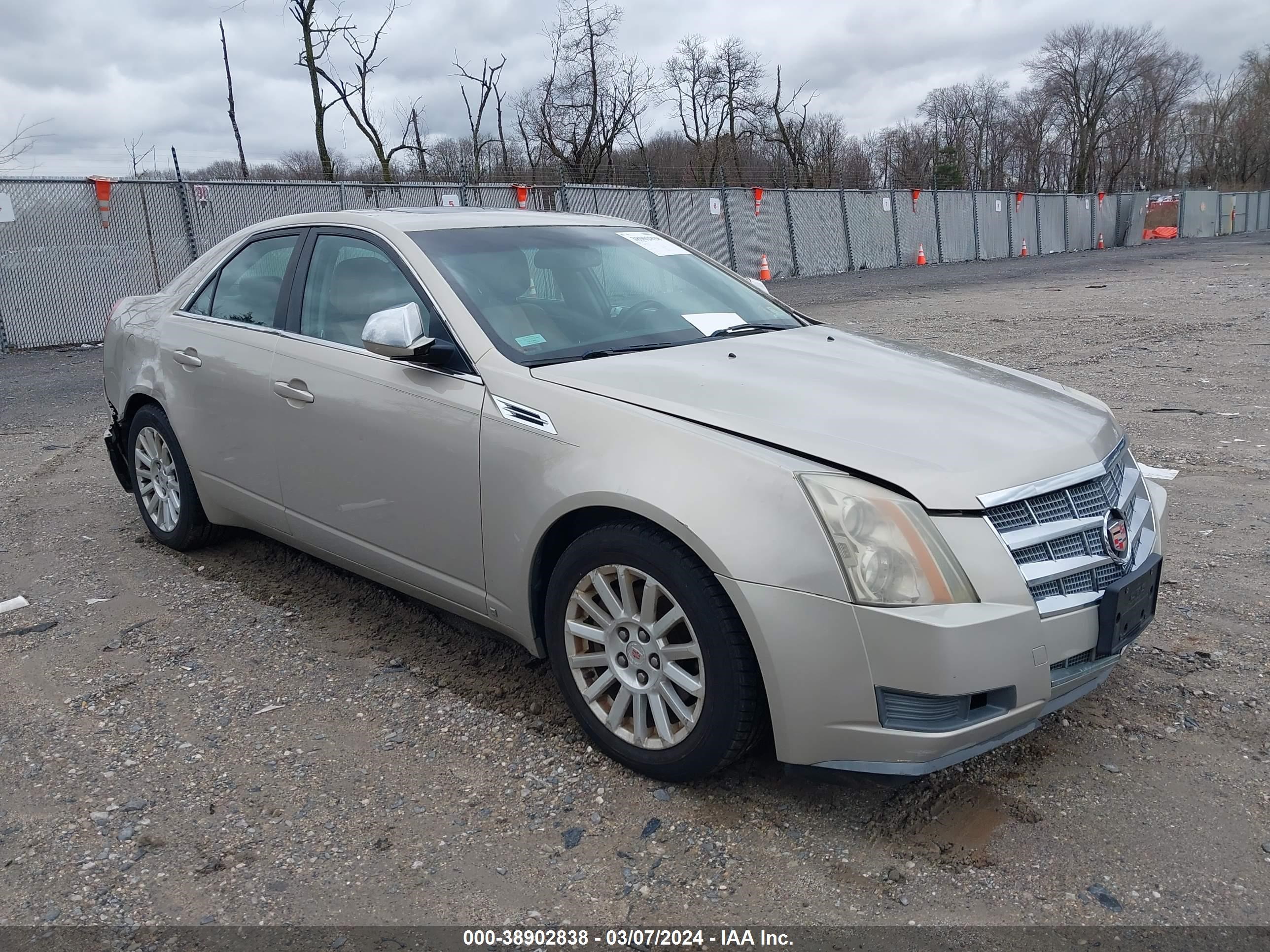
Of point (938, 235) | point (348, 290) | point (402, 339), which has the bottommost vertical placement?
point (402, 339)

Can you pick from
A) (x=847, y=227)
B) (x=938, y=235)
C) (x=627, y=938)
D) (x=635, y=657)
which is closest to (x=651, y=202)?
(x=847, y=227)

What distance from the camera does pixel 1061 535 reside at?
2.54m

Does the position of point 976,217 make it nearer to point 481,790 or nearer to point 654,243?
point 654,243

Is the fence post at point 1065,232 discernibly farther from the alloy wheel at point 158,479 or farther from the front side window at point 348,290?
the front side window at point 348,290

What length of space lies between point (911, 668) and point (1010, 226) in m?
39.3

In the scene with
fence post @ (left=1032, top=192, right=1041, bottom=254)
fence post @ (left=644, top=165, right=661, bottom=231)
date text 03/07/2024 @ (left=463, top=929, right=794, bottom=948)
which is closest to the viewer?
date text 03/07/2024 @ (left=463, top=929, right=794, bottom=948)

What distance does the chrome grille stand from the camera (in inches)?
96.7

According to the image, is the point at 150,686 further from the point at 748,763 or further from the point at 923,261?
the point at 923,261

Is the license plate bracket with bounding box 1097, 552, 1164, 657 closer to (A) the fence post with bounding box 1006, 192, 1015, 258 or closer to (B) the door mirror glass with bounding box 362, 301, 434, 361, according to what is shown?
(B) the door mirror glass with bounding box 362, 301, 434, 361

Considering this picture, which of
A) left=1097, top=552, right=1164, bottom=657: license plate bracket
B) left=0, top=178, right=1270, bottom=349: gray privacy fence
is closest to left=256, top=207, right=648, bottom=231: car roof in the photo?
left=1097, top=552, right=1164, bottom=657: license plate bracket

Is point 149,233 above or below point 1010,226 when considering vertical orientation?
above

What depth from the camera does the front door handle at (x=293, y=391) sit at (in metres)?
3.74

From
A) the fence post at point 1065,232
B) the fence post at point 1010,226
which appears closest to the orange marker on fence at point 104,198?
the fence post at point 1010,226

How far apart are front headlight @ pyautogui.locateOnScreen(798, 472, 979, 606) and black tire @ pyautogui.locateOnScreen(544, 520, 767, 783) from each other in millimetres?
331
